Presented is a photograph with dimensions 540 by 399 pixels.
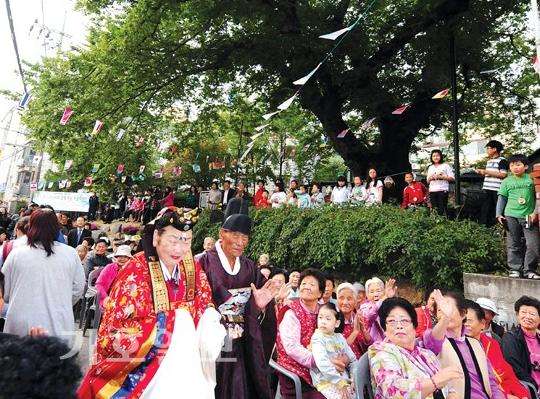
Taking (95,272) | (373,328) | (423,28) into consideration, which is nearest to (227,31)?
(423,28)

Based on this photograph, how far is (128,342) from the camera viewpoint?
2570 mm

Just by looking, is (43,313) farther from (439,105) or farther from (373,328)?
(439,105)

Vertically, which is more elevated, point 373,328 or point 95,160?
point 95,160

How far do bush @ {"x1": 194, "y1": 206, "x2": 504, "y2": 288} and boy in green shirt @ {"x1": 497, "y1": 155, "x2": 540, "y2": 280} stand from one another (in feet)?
1.65

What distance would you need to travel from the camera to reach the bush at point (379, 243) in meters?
6.90

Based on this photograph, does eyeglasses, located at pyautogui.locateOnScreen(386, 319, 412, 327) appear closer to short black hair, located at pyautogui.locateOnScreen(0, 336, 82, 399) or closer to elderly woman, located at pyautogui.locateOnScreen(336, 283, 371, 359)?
elderly woman, located at pyautogui.locateOnScreen(336, 283, 371, 359)

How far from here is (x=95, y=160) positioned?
13.7 meters

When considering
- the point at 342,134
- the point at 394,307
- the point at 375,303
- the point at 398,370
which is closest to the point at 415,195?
the point at 342,134

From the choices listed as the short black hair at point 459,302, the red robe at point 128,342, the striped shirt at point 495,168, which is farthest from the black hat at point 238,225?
the striped shirt at point 495,168

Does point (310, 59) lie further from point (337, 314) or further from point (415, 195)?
point (337, 314)

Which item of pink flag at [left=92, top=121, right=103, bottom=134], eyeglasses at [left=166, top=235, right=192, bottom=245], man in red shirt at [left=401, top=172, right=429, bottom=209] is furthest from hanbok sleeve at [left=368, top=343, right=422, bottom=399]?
pink flag at [left=92, top=121, right=103, bottom=134]

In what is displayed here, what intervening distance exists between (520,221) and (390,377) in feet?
14.9

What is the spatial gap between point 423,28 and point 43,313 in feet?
41.2

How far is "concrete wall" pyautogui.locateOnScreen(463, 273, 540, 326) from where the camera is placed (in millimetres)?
5723
